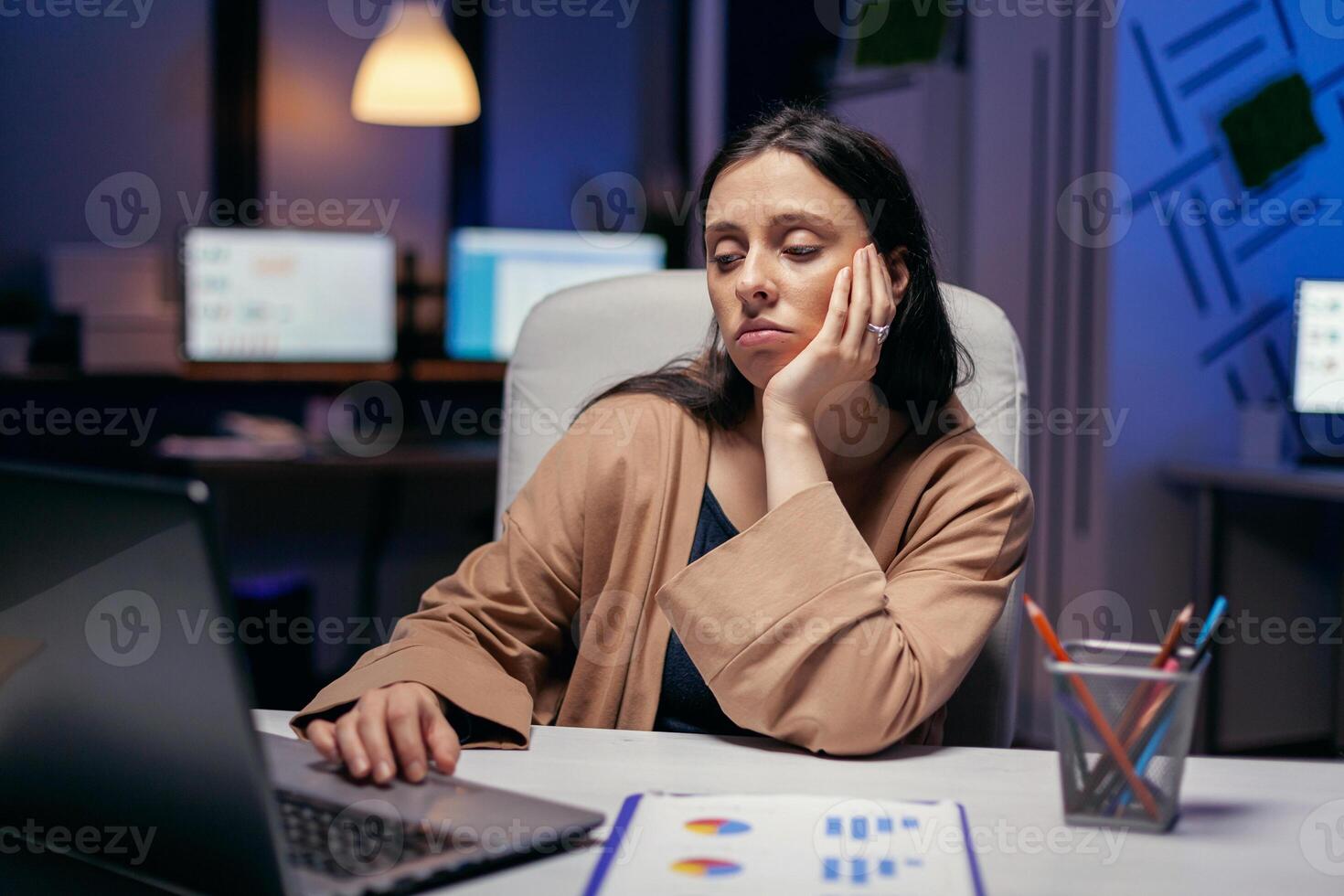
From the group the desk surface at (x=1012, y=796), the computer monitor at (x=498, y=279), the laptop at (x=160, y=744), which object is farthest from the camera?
the computer monitor at (x=498, y=279)

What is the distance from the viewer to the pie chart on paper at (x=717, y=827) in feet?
2.48


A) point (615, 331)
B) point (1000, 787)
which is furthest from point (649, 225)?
point (1000, 787)

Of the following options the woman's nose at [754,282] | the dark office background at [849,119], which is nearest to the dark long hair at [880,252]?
the woman's nose at [754,282]

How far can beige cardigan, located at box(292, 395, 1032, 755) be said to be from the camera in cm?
98

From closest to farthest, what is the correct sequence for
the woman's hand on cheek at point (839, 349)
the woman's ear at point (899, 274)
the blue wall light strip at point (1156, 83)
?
1. the woman's hand on cheek at point (839, 349)
2. the woman's ear at point (899, 274)
3. the blue wall light strip at point (1156, 83)

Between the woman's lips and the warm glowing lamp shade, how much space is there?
2823 millimetres

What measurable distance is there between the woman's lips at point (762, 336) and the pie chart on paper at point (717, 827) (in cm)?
55

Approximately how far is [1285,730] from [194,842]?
10.3 feet

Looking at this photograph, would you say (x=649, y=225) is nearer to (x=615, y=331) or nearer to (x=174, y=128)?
(x=174, y=128)

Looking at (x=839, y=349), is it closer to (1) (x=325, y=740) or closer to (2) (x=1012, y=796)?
(2) (x=1012, y=796)

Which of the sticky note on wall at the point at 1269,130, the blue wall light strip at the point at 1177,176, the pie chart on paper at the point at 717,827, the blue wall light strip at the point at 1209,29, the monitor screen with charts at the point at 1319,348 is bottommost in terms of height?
the pie chart on paper at the point at 717,827

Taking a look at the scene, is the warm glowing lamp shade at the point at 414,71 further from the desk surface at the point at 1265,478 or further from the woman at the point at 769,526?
the woman at the point at 769,526

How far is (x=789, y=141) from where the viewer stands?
49.4 inches

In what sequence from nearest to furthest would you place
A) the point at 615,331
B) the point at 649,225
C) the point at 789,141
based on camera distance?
the point at 789,141 < the point at 615,331 < the point at 649,225
